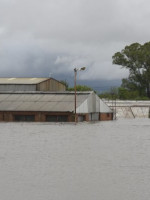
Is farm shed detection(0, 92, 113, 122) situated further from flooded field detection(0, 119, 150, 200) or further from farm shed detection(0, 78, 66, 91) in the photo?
flooded field detection(0, 119, 150, 200)

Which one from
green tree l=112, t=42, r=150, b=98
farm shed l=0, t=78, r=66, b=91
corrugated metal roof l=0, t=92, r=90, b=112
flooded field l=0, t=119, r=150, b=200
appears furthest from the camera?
green tree l=112, t=42, r=150, b=98

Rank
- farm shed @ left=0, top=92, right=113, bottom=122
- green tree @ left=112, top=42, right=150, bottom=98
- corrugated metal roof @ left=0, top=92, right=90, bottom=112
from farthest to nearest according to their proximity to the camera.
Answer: green tree @ left=112, top=42, right=150, bottom=98, corrugated metal roof @ left=0, top=92, right=90, bottom=112, farm shed @ left=0, top=92, right=113, bottom=122

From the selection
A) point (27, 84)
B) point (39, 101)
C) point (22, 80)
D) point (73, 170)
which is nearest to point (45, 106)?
point (39, 101)

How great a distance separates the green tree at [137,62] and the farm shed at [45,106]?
5650 cm

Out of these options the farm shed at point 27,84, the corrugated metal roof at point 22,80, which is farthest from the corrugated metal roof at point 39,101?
the corrugated metal roof at point 22,80

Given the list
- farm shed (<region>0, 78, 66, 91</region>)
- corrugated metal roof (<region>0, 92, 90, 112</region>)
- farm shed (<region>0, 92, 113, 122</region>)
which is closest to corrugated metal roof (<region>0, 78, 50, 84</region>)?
farm shed (<region>0, 78, 66, 91</region>)

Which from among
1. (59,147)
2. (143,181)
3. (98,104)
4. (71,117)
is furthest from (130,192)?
(98,104)

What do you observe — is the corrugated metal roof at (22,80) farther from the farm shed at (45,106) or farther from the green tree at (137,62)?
the green tree at (137,62)

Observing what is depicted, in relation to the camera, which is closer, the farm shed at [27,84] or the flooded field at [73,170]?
the flooded field at [73,170]

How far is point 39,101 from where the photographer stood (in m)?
90.7

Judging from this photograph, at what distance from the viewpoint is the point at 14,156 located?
3538 cm

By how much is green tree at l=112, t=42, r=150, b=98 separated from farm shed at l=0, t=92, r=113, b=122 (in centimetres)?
5650

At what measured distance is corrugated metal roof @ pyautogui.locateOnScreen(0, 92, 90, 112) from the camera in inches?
3424

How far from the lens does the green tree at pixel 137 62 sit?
496 ft
